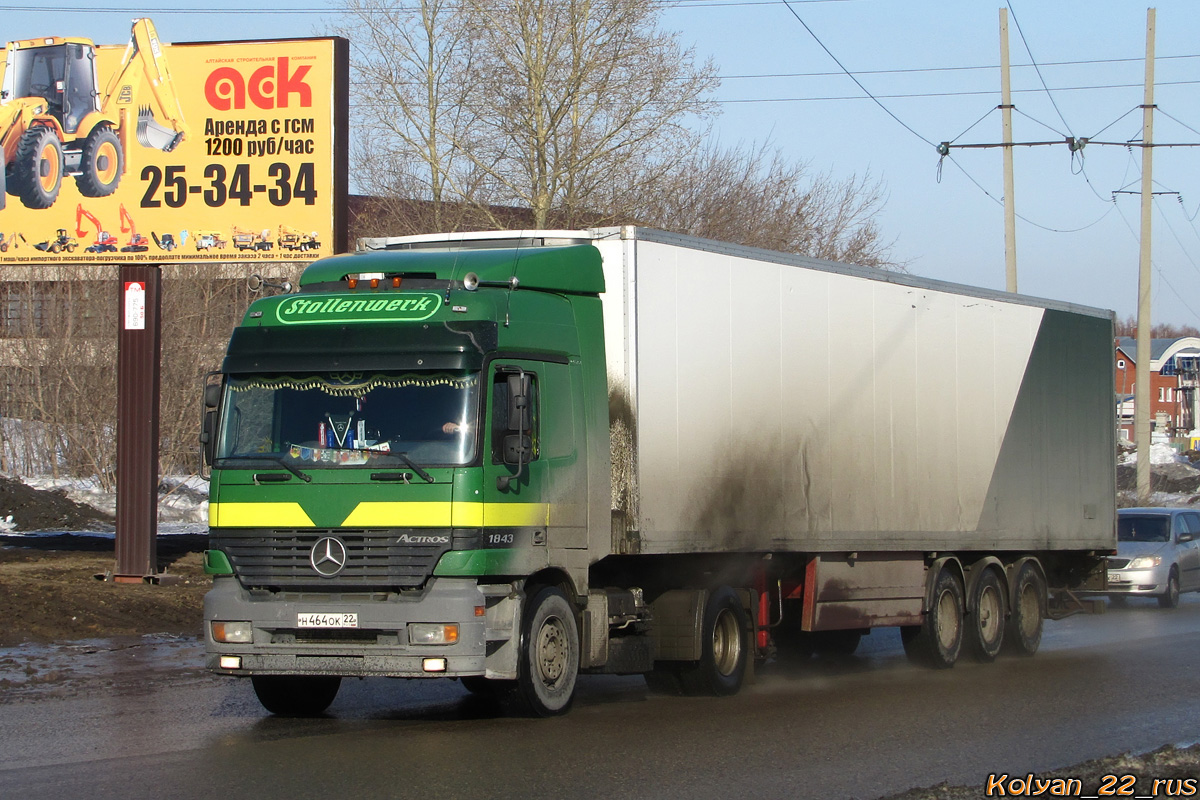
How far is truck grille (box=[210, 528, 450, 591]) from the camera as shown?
364 inches

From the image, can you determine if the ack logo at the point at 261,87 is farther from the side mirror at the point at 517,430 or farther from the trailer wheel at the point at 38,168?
the side mirror at the point at 517,430

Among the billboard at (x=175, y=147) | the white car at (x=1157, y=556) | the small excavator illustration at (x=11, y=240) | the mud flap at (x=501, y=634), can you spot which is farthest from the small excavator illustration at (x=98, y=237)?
the white car at (x=1157, y=556)

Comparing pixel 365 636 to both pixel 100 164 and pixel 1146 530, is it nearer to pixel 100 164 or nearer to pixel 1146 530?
pixel 100 164

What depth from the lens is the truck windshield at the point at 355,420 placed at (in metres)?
9.39

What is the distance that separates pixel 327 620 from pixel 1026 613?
9217 millimetres

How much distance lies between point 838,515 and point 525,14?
841 inches

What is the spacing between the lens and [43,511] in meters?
28.5

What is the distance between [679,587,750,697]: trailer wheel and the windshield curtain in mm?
13402

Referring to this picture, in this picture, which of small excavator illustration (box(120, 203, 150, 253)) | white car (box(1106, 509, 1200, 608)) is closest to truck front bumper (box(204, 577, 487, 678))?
small excavator illustration (box(120, 203, 150, 253))

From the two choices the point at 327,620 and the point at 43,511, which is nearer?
the point at 327,620

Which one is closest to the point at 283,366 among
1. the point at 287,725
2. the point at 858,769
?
the point at 287,725

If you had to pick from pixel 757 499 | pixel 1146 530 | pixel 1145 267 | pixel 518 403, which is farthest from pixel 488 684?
pixel 1145 267

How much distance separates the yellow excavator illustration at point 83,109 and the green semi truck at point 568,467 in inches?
305

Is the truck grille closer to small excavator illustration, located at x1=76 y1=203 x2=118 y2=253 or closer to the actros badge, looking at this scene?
the actros badge
